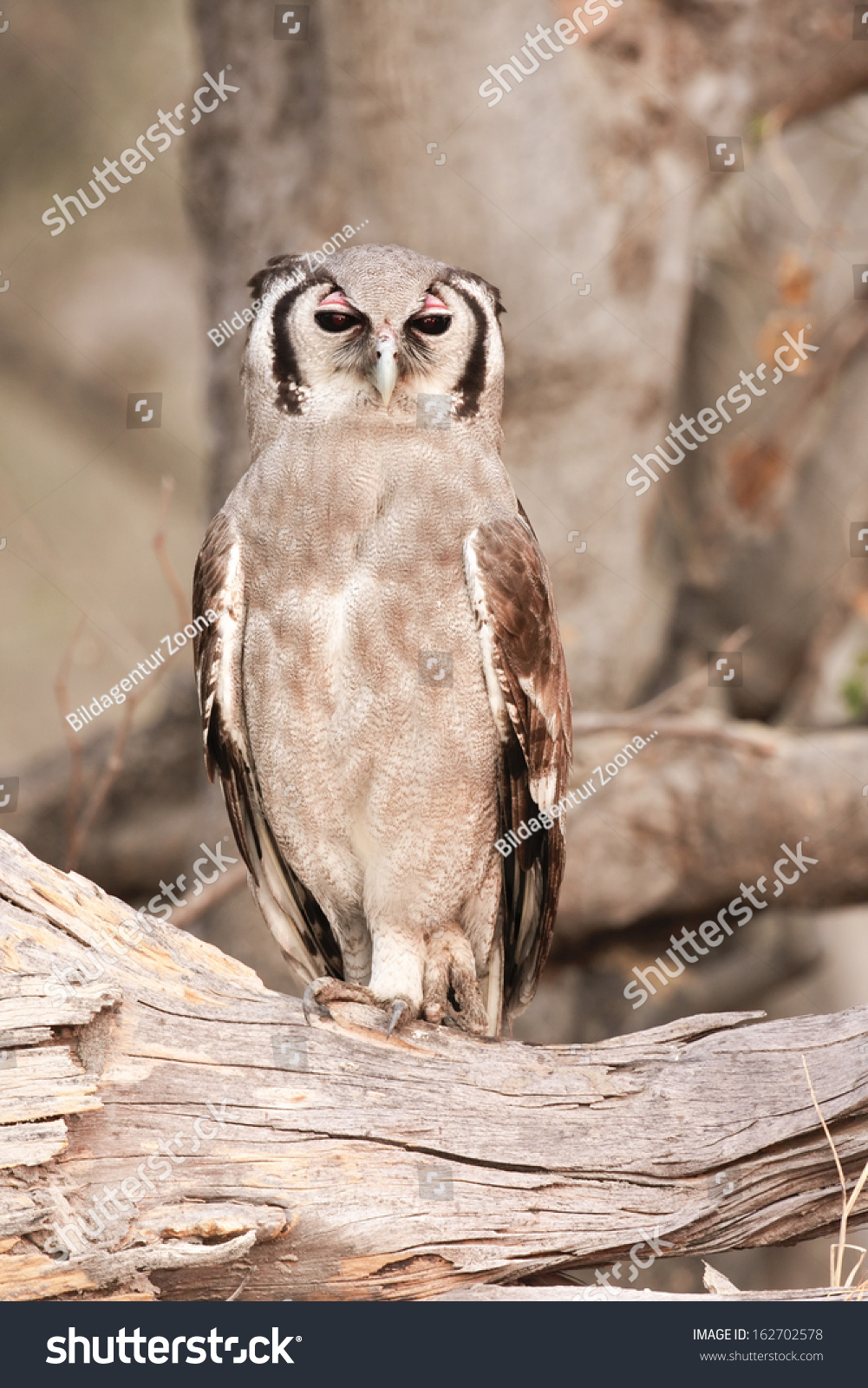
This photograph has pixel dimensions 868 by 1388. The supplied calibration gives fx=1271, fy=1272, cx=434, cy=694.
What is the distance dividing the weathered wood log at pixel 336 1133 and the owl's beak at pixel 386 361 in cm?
143

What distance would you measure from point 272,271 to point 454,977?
2022 millimetres

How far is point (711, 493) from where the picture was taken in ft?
22.6

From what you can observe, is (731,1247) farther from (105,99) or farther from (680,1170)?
(105,99)

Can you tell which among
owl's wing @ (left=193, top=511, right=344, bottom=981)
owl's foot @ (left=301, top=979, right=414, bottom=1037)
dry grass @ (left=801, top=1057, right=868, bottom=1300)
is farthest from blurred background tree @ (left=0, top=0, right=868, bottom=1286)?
dry grass @ (left=801, top=1057, right=868, bottom=1300)

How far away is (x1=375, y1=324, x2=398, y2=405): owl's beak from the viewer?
3.18 meters

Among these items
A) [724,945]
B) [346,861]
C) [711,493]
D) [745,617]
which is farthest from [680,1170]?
[711,493]

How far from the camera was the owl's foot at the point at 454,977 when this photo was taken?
3.55 m

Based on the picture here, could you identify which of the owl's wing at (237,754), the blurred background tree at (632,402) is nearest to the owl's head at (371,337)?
the owl's wing at (237,754)

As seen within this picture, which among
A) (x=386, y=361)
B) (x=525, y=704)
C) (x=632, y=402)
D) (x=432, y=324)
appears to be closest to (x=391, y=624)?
(x=525, y=704)

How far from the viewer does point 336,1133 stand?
9.37 ft

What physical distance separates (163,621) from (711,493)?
15.6 feet

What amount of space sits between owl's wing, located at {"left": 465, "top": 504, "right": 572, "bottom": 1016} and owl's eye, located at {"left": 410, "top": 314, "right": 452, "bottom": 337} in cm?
52

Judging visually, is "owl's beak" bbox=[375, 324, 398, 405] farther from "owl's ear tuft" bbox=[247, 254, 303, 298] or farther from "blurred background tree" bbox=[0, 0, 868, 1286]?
"blurred background tree" bbox=[0, 0, 868, 1286]

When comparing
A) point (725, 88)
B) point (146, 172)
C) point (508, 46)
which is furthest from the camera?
point (146, 172)
